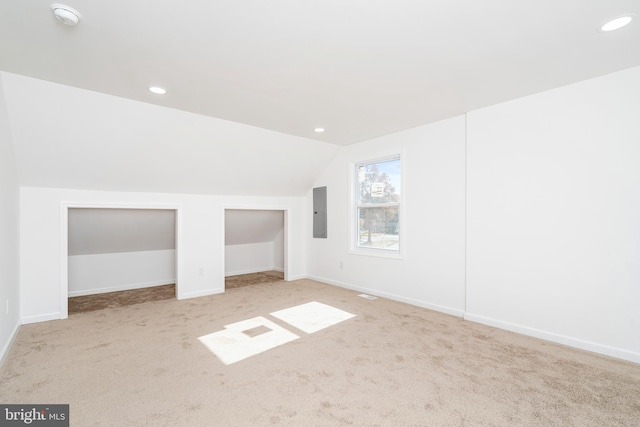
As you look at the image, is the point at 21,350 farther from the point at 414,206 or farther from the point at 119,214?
the point at 414,206

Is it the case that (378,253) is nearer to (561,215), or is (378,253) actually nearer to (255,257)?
(561,215)

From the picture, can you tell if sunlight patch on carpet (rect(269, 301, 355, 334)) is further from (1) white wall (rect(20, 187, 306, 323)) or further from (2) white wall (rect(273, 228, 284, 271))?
(2) white wall (rect(273, 228, 284, 271))

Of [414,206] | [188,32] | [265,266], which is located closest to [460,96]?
[414,206]

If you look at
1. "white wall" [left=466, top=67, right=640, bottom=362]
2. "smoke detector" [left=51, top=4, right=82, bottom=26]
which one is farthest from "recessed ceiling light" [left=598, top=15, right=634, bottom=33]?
"smoke detector" [left=51, top=4, right=82, bottom=26]

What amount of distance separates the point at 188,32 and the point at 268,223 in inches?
191

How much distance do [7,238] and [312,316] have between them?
Result: 3.19 metres

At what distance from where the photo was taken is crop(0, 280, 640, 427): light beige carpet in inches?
75.8

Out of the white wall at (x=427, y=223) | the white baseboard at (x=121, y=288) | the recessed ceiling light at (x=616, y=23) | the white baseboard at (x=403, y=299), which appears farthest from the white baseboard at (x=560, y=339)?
the white baseboard at (x=121, y=288)

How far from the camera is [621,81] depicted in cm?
266

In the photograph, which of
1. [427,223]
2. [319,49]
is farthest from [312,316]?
[319,49]

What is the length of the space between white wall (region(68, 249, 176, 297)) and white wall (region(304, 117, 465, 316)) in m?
3.58

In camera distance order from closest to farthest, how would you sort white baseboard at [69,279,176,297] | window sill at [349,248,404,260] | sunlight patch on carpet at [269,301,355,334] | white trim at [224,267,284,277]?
sunlight patch on carpet at [269,301,355,334]
window sill at [349,248,404,260]
white baseboard at [69,279,176,297]
white trim at [224,267,284,277]

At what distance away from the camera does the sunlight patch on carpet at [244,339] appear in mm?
2785

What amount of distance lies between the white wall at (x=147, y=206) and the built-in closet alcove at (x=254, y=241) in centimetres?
41
